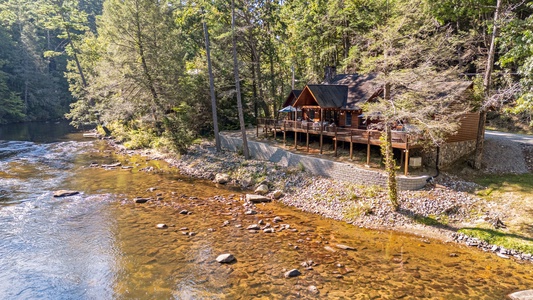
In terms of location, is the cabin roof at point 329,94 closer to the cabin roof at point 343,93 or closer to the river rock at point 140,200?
the cabin roof at point 343,93

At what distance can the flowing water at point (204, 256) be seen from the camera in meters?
9.38

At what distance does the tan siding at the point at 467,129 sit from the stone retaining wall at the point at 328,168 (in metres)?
4.35

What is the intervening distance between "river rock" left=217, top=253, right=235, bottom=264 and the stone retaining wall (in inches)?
336

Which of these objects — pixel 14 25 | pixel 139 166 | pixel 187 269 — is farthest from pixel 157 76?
pixel 14 25

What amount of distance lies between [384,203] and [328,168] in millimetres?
4169

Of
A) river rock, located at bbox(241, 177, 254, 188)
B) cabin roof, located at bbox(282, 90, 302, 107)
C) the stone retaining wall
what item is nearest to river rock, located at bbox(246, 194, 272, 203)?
river rock, located at bbox(241, 177, 254, 188)

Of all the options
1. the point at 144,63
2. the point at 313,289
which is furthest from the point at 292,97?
the point at 313,289

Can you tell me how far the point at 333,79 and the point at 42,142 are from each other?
33289 mm

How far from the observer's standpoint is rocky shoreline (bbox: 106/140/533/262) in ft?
42.2

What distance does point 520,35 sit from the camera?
11266 millimetres

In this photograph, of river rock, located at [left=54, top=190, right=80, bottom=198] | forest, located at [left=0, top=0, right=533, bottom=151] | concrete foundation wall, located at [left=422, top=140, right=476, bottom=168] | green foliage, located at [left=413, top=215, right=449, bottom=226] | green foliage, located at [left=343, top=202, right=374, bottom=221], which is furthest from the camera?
forest, located at [left=0, top=0, right=533, bottom=151]

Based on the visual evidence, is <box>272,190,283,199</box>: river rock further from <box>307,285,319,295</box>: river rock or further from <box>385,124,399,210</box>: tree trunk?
<box>307,285,319,295</box>: river rock

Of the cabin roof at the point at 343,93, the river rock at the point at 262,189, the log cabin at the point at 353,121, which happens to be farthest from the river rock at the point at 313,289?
the cabin roof at the point at 343,93

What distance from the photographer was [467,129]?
17.8 m
